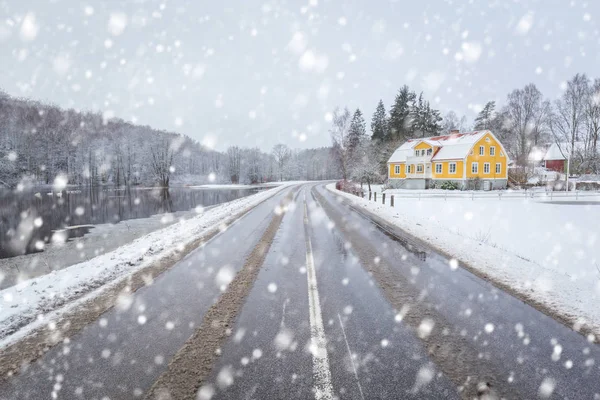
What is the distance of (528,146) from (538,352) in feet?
223

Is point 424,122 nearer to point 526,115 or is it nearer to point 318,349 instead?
point 526,115

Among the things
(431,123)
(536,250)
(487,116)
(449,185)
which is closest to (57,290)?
(536,250)

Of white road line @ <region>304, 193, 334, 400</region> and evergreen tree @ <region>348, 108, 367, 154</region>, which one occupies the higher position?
evergreen tree @ <region>348, 108, 367, 154</region>

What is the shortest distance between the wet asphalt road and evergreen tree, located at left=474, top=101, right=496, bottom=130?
74.1 metres

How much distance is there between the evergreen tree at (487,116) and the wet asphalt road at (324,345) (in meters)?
74.1

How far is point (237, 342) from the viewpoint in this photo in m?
4.25

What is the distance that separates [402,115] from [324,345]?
220ft

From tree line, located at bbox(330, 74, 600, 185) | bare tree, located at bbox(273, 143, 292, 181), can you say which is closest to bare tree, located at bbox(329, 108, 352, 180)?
tree line, located at bbox(330, 74, 600, 185)

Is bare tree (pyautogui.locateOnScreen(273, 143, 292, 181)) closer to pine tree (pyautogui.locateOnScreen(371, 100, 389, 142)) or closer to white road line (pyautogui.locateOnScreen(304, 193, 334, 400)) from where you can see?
pine tree (pyautogui.locateOnScreen(371, 100, 389, 142))

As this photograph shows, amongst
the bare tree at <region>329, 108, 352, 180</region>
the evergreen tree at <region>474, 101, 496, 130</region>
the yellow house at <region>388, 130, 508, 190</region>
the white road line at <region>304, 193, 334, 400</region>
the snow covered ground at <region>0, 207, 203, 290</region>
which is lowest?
the snow covered ground at <region>0, 207, 203, 290</region>

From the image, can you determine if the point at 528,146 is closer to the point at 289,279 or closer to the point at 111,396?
the point at 289,279

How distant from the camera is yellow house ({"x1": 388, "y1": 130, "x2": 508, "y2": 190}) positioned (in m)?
40.3

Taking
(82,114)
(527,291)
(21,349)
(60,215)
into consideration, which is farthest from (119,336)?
(82,114)

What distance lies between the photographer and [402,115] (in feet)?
211
